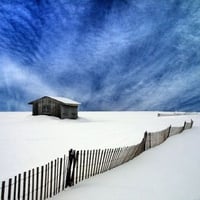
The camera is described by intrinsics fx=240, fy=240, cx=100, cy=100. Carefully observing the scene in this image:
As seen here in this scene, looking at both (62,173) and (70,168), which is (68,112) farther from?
(70,168)

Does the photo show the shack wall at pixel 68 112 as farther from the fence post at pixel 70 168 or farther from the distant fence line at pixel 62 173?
the fence post at pixel 70 168

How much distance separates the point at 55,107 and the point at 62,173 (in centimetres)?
3401

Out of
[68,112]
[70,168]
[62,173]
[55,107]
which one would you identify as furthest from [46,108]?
[70,168]

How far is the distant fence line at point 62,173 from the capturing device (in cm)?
627

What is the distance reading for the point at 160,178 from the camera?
Result: 31.0 feet

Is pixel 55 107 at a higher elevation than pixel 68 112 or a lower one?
higher

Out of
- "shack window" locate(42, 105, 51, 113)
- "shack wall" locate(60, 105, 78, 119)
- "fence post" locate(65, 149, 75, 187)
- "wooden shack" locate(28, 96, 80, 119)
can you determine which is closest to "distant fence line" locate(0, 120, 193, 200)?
"fence post" locate(65, 149, 75, 187)

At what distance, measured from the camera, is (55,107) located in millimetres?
43656

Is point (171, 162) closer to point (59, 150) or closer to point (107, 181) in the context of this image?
point (107, 181)

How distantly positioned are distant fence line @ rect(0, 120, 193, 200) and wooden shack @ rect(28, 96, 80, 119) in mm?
27841

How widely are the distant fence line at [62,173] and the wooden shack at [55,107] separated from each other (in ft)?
91.3

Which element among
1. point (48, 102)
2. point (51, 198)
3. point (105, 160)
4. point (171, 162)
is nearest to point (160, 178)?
point (105, 160)

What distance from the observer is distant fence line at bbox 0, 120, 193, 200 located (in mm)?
6268

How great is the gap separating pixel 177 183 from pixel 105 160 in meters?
3.02
